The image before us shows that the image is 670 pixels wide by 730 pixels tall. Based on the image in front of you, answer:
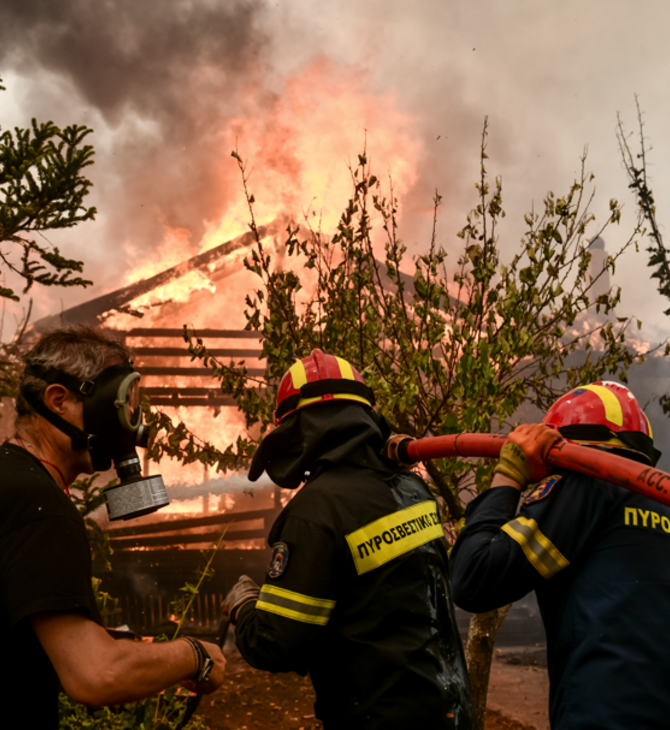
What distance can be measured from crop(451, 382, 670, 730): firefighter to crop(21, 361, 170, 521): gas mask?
1.22m

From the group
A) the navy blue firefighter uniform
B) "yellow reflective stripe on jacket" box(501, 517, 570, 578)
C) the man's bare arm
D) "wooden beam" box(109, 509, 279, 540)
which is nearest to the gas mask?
the man's bare arm

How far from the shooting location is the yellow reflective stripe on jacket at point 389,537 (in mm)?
2006

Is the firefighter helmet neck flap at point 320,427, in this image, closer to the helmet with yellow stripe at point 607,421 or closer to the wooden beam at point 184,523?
the helmet with yellow stripe at point 607,421

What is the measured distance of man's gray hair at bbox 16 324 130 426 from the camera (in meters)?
1.90

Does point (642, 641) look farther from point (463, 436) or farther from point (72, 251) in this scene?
point (72, 251)

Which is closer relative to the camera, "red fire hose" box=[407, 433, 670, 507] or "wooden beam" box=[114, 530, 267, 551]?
"red fire hose" box=[407, 433, 670, 507]

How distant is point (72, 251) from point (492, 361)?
2001cm

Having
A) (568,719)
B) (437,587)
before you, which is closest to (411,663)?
(437,587)

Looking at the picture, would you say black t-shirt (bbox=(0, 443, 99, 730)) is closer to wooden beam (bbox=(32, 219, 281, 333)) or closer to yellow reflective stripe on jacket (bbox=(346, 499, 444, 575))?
yellow reflective stripe on jacket (bbox=(346, 499, 444, 575))

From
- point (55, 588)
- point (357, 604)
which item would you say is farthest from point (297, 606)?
point (55, 588)

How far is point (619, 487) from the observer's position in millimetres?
1896

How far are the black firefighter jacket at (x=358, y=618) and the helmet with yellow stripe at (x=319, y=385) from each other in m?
0.42

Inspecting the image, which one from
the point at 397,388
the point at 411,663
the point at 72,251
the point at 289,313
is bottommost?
the point at 411,663

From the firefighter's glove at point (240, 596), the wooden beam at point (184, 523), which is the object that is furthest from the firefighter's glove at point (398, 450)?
the wooden beam at point (184, 523)
